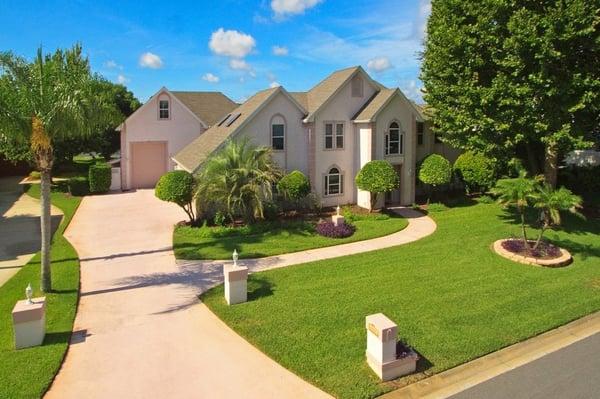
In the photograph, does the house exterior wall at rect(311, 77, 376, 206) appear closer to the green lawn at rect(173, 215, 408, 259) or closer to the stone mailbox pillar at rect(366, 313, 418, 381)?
the green lawn at rect(173, 215, 408, 259)

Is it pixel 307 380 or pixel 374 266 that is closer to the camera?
pixel 307 380

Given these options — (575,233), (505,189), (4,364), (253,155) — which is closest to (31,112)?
(4,364)

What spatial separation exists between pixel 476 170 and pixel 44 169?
22093 millimetres

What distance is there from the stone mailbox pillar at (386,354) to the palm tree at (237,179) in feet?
35.6

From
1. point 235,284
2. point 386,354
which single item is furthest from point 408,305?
point 235,284

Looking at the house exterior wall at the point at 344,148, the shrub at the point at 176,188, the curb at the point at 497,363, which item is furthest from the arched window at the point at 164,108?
the curb at the point at 497,363

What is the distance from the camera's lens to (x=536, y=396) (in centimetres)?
772

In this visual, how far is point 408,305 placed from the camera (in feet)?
37.2

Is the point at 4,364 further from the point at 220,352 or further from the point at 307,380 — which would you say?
the point at 307,380

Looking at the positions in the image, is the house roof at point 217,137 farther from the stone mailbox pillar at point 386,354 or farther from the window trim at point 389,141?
the stone mailbox pillar at point 386,354

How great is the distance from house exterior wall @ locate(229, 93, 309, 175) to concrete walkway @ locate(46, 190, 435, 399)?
7150 mm

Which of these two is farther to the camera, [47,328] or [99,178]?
[99,178]

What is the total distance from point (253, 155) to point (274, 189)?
356 cm

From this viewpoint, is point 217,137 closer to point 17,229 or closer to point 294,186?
point 294,186
